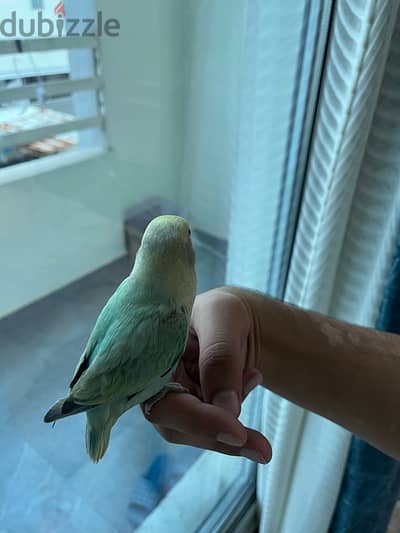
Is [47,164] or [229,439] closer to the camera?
[229,439]

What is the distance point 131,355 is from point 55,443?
2.28 ft

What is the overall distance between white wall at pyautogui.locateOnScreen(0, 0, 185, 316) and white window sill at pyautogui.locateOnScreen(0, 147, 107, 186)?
0.06 feet

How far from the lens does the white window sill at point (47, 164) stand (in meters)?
0.78

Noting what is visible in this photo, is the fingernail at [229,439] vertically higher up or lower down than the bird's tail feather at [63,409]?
lower down

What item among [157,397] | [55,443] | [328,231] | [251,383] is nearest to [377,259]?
[328,231]

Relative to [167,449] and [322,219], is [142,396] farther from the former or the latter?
[167,449]

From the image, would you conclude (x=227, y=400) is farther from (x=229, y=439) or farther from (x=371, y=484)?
(x=371, y=484)

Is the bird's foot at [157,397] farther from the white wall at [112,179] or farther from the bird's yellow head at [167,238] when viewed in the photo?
the white wall at [112,179]

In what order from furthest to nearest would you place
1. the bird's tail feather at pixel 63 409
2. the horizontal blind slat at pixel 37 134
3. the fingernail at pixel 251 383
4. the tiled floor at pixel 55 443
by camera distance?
the tiled floor at pixel 55 443 < the horizontal blind slat at pixel 37 134 < the fingernail at pixel 251 383 < the bird's tail feather at pixel 63 409

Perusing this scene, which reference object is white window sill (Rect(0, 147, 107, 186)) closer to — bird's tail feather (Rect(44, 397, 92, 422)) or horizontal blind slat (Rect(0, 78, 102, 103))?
horizontal blind slat (Rect(0, 78, 102, 103))

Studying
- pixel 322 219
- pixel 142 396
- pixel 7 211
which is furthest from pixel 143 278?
pixel 7 211

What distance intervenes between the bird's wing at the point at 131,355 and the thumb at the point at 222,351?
7 cm

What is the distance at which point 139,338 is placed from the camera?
309 mm

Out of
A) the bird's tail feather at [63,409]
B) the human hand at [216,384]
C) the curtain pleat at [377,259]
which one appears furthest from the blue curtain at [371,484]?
Result: the bird's tail feather at [63,409]
